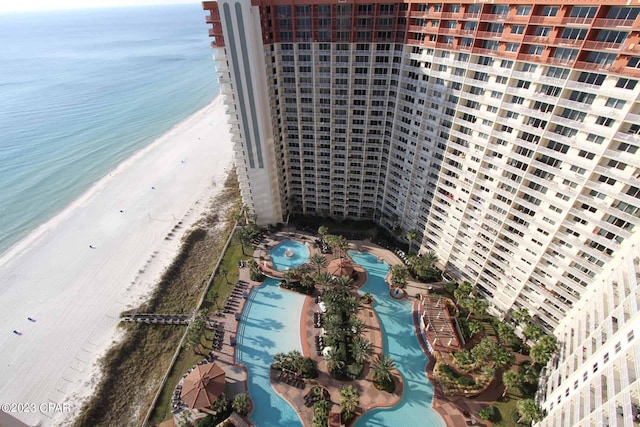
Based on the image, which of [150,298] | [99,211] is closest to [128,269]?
[150,298]

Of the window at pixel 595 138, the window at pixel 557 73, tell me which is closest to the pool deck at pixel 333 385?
the window at pixel 595 138

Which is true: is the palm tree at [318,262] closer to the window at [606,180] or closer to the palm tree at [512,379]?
the palm tree at [512,379]

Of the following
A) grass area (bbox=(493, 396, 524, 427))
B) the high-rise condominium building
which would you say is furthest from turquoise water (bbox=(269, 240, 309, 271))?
grass area (bbox=(493, 396, 524, 427))

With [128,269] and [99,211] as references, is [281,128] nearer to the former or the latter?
[128,269]

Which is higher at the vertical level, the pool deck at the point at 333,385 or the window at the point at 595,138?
the window at the point at 595,138

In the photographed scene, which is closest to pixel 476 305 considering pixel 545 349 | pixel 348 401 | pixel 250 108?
pixel 545 349

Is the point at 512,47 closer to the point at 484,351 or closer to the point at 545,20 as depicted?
the point at 545,20
